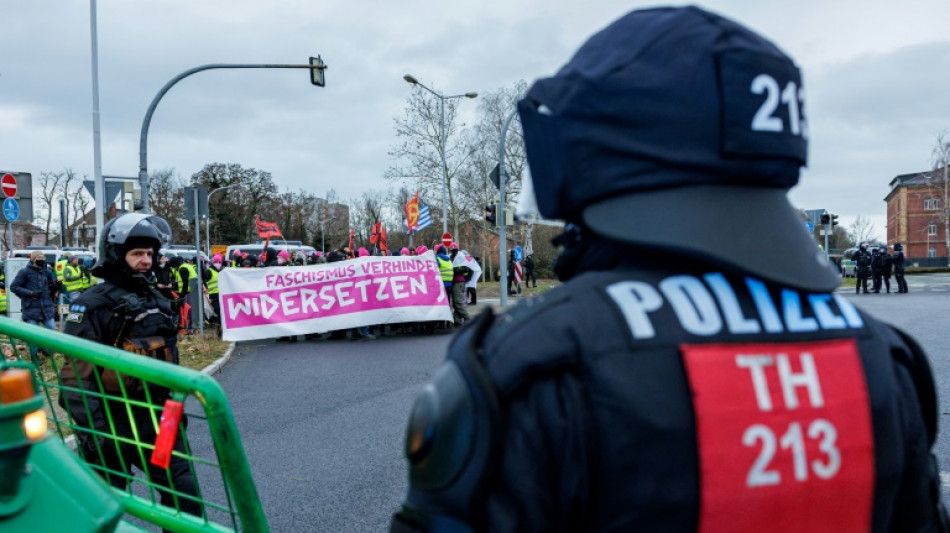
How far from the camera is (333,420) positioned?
7.00 meters

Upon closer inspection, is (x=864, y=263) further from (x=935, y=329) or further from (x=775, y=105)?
(x=775, y=105)

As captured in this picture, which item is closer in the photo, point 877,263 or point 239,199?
point 877,263

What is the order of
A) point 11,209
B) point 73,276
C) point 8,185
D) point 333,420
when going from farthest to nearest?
point 73,276, point 11,209, point 8,185, point 333,420

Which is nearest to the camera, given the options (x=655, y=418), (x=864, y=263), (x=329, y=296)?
(x=655, y=418)

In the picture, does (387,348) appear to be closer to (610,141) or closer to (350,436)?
(350,436)

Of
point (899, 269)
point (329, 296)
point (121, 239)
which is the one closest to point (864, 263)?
point (899, 269)

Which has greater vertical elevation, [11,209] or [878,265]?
[11,209]

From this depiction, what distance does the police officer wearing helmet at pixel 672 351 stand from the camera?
0.99 meters

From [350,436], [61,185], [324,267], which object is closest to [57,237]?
[61,185]

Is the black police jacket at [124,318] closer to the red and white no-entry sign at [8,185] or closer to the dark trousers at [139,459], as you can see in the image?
the dark trousers at [139,459]

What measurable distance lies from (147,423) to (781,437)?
2.94m

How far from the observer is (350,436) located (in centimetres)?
632

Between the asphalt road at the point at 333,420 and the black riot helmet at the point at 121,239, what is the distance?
5.82ft

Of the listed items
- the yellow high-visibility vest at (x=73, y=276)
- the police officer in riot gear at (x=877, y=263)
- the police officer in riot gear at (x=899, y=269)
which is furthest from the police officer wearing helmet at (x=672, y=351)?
the police officer in riot gear at (x=899, y=269)
